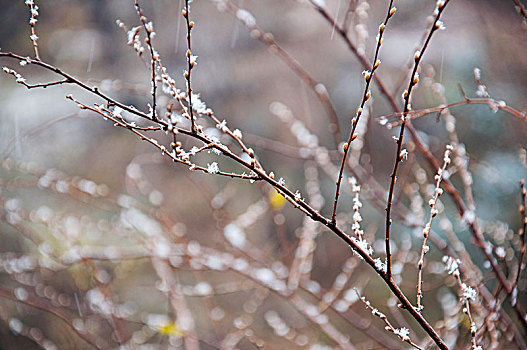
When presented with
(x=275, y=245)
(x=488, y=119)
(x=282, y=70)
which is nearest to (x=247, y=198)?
(x=275, y=245)

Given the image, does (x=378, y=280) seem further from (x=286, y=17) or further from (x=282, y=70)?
(x=286, y=17)

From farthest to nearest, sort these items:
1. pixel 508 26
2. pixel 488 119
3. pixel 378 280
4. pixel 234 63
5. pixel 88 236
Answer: pixel 234 63
pixel 88 236
pixel 378 280
pixel 488 119
pixel 508 26

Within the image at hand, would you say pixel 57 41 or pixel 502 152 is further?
pixel 57 41

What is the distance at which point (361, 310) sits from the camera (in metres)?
2.32

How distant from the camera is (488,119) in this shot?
2061 millimetres

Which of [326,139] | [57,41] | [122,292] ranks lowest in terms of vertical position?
[122,292]

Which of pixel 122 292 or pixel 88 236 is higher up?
pixel 88 236

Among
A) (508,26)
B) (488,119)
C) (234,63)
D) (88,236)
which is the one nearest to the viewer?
(508,26)

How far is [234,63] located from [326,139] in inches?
27.7

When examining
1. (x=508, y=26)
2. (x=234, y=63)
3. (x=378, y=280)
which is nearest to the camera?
(x=508, y=26)

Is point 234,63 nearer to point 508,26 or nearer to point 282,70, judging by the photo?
point 282,70

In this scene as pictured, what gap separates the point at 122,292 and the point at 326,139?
4.61 feet

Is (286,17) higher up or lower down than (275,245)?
higher up

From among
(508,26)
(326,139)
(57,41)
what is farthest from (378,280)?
(57,41)
